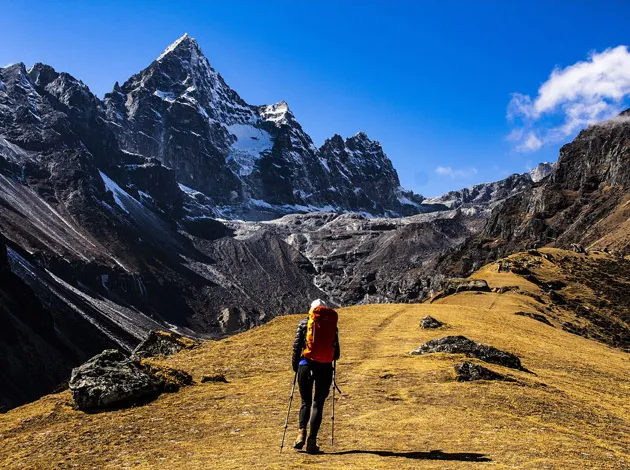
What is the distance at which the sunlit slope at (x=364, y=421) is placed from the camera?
39.1 ft

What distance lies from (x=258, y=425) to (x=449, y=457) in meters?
5.34

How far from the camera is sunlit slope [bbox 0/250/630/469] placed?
Answer: 11922 mm

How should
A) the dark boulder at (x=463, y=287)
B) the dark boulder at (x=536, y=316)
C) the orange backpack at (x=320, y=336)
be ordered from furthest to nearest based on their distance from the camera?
the dark boulder at (x=463, y=287)
the dark boulder at (x=536, y=316)
the orange backpack at (x=320, y=336)

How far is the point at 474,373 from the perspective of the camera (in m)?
19.1

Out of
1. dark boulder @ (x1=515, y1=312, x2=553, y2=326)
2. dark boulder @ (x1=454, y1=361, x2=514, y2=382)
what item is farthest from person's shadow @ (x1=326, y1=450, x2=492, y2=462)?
dark boulder @ (x1=515, y1=312, x2=553, y2=326)

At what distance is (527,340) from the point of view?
31469 mm

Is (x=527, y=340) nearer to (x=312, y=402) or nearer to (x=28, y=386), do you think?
(x=312, y=402)

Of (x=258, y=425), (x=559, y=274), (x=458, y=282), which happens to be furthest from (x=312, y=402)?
(x=559, y=274)

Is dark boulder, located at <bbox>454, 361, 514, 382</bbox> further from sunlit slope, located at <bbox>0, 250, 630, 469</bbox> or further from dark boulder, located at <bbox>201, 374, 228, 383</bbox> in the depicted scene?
dark boulder, located at <bbox>201, 374, 228, 383</bbox>

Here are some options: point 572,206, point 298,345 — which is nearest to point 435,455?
point 298,345

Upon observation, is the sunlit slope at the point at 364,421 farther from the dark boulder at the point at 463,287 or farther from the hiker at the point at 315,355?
the dark boulder at the point at 463,287

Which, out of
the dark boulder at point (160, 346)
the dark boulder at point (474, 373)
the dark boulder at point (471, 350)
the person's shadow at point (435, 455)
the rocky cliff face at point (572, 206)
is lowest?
the person's shadow at point (435, 455)

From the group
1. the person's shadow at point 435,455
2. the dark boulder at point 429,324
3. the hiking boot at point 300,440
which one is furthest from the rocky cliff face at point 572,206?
the hiking boot at point 300,440

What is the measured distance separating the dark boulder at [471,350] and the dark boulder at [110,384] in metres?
11.7
